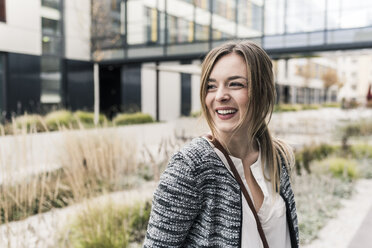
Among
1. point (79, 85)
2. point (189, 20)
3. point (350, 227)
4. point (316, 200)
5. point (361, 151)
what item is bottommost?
point (350, 227)

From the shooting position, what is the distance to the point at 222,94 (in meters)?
1.02

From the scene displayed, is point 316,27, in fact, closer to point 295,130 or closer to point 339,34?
point 339,34

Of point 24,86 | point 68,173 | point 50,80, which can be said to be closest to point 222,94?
point 68,173

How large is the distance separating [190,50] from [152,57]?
61.7 inches

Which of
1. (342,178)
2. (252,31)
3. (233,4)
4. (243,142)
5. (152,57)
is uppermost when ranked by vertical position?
(233,4)

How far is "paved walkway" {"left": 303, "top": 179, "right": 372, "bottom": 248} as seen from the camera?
3049mm

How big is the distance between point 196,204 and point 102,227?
184 cm

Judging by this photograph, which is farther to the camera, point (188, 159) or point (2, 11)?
point (2, 11)

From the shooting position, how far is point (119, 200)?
2.98 meters

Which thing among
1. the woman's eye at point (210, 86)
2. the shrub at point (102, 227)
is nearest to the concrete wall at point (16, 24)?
the shrub at point (102, 227)

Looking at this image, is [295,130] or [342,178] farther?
[295,130]

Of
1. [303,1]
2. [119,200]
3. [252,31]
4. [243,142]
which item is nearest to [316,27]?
[303,1]

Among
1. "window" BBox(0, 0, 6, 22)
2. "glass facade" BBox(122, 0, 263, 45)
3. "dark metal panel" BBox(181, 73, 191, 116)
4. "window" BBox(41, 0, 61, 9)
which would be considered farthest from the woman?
"dark metal panel" BBox(181, 73, 191, 116)

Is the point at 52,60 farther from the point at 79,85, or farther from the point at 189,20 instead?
the point at 189,20
